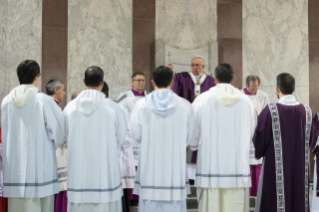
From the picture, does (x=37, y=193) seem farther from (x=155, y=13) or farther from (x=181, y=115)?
(x=155, y=13)

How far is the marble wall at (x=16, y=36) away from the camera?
7.39m

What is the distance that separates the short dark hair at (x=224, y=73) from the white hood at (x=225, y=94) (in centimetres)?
7

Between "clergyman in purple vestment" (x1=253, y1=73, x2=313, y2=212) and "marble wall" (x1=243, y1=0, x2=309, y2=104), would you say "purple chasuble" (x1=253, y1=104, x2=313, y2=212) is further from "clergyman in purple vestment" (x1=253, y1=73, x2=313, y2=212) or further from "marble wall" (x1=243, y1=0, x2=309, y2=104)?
"marble wall" (x1=243, y1=0, x2=309, y2=104)

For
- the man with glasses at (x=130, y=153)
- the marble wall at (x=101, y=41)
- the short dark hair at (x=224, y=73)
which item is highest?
the marble wall at (x=101, y=41)

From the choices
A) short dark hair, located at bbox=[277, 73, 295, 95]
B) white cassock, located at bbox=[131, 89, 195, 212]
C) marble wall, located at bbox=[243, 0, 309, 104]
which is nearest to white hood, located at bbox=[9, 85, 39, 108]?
white cassock, located at bbox=[131, 89, 195, 212]

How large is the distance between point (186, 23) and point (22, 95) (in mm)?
4949

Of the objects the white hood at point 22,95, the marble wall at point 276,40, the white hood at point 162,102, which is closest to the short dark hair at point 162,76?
the white hood at point 162,102

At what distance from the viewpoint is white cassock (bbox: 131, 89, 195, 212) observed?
413 centimetres

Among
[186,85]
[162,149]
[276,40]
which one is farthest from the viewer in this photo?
[276,40]

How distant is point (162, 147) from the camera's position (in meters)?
4.18

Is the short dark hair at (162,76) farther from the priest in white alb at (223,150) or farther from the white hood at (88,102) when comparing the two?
the white hood at (88,102)

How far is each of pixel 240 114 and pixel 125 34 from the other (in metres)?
4.39

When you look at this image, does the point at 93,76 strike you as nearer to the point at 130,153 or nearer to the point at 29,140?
the point at 29,140

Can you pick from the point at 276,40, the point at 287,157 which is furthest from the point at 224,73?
the point at 276,40
